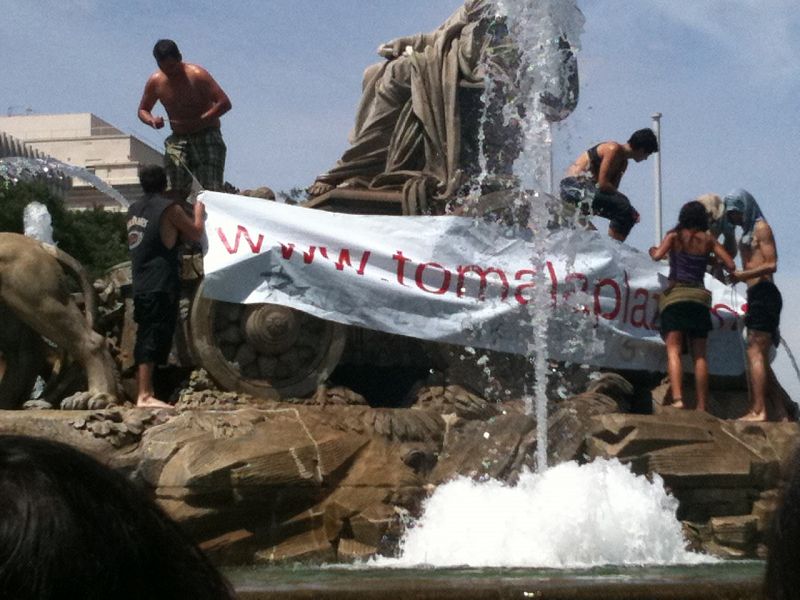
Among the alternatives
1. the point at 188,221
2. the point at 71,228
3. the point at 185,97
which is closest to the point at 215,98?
the point at 185,97

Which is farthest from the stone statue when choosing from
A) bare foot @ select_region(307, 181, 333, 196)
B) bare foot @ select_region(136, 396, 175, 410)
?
bare foot @ select_region(136, 396, 175, 410)

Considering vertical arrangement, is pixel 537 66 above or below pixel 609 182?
above

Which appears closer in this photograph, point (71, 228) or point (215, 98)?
point (215, 98)

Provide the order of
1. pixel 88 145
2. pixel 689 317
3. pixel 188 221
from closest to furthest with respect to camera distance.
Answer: pixel 188 221, pixel 689 317, pixel 88 145

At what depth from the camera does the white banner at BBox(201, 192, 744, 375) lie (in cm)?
977

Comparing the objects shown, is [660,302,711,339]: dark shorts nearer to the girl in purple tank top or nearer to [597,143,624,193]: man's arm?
the girl in purple tank top

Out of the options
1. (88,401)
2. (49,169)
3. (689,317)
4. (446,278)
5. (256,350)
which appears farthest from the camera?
(49,169)

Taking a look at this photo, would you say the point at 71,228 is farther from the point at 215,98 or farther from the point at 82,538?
the point at 82,538

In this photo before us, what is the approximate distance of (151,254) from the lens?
9.45m

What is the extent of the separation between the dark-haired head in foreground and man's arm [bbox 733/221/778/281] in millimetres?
9772

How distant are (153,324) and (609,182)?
11.0ft

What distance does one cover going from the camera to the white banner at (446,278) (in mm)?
9773

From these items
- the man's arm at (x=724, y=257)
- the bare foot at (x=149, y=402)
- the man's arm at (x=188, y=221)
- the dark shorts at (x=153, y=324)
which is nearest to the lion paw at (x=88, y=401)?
the bare foot at (x=149, y=402)

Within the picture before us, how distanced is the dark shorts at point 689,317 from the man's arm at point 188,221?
312 centimetres
